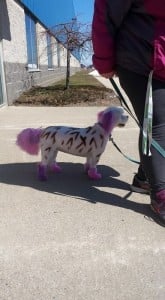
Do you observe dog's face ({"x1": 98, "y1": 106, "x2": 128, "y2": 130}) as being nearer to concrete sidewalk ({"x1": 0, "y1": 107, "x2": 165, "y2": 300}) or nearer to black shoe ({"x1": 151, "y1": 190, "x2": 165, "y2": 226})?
concrete sidewalk ({"x1": 0, "y1": 107, "x2": 165, "y2": 300})

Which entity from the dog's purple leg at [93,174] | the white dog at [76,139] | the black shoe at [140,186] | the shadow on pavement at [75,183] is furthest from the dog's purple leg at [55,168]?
the black shoe at [140,186]

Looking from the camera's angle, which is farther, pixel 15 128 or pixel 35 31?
pixel 35 31

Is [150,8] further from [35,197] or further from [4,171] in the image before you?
[4,171]

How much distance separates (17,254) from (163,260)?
989mm

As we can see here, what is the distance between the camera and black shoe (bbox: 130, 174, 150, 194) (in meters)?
3.95

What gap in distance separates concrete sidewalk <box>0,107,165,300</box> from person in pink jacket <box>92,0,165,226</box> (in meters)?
0.40

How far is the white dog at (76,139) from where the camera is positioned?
4.02 m

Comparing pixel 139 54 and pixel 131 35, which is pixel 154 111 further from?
pixel 131 35

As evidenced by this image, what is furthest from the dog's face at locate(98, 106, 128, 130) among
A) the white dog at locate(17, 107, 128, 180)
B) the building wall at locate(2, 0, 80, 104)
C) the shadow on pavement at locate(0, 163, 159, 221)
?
the building wall at locate(2, 0, 80, 104)

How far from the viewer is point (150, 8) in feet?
9.96

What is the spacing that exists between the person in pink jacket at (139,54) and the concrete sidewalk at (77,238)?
0.40m

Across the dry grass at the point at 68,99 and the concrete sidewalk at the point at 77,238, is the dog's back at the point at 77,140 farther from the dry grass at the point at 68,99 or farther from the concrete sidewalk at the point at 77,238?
the dry grass at the point at 68,99

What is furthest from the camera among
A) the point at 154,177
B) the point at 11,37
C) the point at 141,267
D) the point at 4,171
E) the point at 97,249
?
the point at 11,37

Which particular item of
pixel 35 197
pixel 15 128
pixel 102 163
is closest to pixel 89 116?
pixel 15 128
